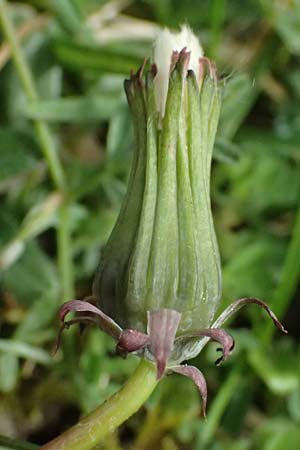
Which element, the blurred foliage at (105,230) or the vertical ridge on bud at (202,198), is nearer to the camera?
the vertical ridge on bud at (202,198)

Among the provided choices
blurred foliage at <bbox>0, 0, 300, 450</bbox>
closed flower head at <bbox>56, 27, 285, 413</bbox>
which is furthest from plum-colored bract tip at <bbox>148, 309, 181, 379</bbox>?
blurred foliage at <bbox>0, 0, 300, 450</bbox>

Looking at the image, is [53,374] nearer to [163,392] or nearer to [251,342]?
[163,392]

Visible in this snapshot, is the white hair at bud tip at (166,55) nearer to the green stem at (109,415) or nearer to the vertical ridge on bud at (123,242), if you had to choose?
the vertical ridge on bud at (123,242)

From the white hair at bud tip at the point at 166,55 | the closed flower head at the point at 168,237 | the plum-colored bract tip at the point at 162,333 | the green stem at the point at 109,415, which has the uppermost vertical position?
the white hair at bud tip at the point at 166,55

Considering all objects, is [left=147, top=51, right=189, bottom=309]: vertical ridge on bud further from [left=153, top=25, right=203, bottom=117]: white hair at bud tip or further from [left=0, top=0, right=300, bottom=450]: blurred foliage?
[left=0, top=0, right=300, bottom=450]: blurred foliage

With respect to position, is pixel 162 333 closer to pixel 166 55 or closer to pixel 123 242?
pixel 123 242

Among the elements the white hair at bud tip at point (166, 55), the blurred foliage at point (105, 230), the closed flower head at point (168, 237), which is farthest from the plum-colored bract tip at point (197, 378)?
the blurred foliage at point (105, 230)

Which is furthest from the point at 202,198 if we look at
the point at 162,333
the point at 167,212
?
the point at 162,333
